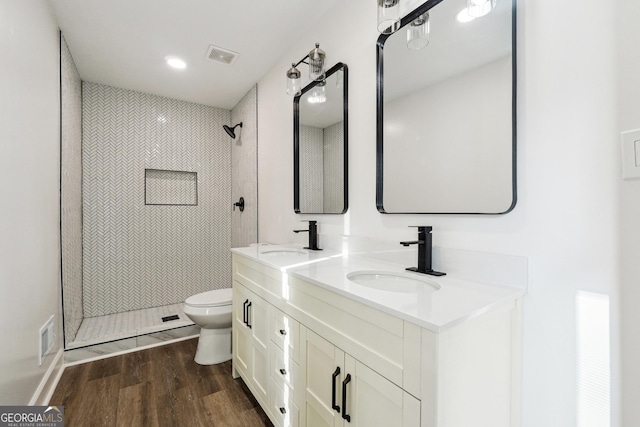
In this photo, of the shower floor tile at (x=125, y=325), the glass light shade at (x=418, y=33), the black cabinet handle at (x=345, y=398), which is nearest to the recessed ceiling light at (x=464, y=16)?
the glass light shade at (x=418, y=33)

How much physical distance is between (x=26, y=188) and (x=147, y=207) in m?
1.75

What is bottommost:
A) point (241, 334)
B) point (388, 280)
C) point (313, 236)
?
point (241, 334)

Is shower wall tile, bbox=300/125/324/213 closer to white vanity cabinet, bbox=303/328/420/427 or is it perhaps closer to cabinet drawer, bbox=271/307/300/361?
cabinet drawer, bbox=271/307/300/361

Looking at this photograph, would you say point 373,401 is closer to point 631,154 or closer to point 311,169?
point 631,154

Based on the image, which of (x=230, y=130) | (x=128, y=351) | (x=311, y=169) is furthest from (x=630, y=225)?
(x=230, y=130)

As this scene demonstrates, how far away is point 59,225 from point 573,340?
2868 mm

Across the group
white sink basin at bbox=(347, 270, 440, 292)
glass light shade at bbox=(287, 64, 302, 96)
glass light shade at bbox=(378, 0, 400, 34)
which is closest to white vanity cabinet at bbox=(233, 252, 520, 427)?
white sink basin at bbox=(347, 270, 440, 292)

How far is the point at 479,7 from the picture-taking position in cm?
106

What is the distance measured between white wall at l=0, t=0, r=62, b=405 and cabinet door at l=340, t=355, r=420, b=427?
1437mm

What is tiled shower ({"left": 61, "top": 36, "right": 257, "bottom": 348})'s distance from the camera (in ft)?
9.10

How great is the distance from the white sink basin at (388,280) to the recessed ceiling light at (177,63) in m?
2.36

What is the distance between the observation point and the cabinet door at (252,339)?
4.91ft

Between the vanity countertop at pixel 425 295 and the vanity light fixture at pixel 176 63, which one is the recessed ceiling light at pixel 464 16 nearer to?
the vanity countertop at pixel 425 295

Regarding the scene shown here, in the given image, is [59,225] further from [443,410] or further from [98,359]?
[443,410]
